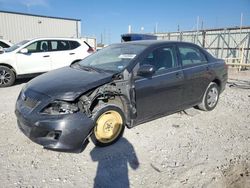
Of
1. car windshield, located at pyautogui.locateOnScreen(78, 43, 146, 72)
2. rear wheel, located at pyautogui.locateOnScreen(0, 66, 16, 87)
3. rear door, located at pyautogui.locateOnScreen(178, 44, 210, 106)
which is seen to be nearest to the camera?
car windshield, located at pyautogui.locateOnScreen(78, 43, 146, 72)

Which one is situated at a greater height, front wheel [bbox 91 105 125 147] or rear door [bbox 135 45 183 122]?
rear door [bbox 135 45 183 122]

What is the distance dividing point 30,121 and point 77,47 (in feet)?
20.8

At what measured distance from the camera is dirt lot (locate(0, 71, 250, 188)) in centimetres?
281

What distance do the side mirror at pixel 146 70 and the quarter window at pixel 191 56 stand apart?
106 centimetres

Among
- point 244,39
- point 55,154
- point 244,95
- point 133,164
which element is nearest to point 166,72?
point 133,164

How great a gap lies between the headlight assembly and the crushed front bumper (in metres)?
0.06

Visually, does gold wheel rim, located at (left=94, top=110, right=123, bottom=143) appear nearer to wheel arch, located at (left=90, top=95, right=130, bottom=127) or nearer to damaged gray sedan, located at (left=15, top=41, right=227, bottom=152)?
damaged gray sedan, located at (left=15, top=41, right=227, bottom=152)

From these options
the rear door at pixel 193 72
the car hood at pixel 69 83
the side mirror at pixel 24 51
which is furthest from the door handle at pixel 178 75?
the side mirror at pixel 24 51

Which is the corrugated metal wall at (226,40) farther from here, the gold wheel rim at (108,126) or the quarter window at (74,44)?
the gold wheel rim at (108,126)

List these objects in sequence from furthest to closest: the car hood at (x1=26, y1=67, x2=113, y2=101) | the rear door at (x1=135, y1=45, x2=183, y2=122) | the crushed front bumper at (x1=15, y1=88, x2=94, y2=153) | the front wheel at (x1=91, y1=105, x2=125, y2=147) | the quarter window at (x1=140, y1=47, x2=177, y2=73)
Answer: the quarter window at (x1=140, y1=47, x2=177, y2=73), the rear door at (x1=135, y1=45, x2=183, y2=122), the front wheel at (x1=91, y1=105, x2=125, y2=147), the car hood at (x1=26, y1=67, x2=113, y2=101), the crushed front bumper at (x1=15, y1=88, x2=94, y2=153)

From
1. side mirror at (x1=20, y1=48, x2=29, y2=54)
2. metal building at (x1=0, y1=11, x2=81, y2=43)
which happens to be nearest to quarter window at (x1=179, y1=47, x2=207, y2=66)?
side mirror at (x1=20, y1=48, x2=29, y2=54)

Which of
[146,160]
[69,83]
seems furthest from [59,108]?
[146,160]

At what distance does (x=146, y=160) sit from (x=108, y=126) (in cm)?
77

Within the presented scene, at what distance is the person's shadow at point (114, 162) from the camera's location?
2.80 meters
